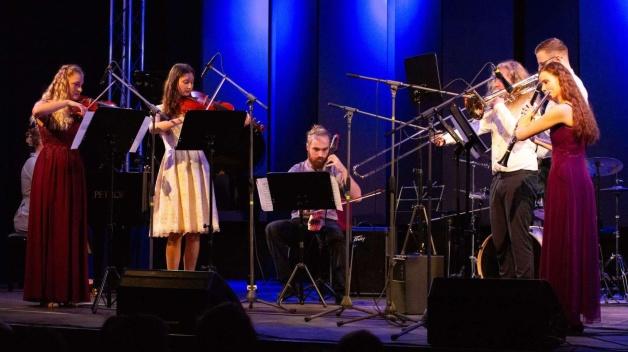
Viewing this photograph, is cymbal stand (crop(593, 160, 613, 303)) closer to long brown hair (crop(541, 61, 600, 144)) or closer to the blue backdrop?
the blue backdrop

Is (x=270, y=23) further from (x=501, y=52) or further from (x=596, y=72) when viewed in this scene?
(x=596, y=72)

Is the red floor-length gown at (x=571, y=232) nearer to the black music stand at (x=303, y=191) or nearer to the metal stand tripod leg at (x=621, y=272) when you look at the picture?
the black music stand at (x=303, y=191)

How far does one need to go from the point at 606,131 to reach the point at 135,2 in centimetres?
576

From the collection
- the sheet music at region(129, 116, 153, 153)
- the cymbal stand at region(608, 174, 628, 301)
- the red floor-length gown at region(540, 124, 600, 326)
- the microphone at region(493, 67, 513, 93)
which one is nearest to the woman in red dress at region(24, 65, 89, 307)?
the sheet music at region(129, 116, 153, 153)

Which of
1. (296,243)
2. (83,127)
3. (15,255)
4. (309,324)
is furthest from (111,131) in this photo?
(15,255)

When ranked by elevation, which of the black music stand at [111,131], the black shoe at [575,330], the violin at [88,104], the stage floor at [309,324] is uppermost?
the violin at [88,104]

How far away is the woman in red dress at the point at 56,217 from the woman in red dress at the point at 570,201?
382 cm

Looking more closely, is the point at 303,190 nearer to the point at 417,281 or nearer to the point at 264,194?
the point at 264,194

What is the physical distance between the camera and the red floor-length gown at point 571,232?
5.93 m

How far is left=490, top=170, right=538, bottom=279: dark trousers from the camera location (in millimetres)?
6656

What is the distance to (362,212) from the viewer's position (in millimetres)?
10477

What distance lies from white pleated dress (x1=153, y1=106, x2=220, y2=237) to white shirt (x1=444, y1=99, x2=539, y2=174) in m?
2.11

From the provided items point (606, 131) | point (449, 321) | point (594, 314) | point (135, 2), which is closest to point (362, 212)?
point (606, 131)

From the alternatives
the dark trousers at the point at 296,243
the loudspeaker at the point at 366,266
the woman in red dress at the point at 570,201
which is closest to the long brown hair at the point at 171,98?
the dark trousers at the point at 296,243
